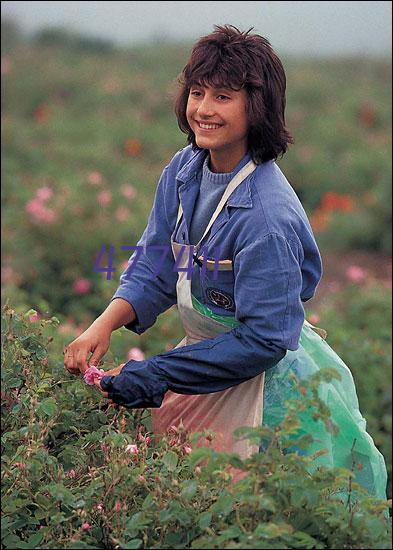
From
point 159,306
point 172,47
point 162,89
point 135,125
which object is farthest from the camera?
point 172,47

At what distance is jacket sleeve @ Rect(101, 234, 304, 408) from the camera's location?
1.96 m

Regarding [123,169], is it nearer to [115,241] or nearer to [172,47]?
[115,241]

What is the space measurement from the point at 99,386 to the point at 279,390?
357 millimetres

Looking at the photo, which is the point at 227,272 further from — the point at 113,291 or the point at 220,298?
the point at 113,291

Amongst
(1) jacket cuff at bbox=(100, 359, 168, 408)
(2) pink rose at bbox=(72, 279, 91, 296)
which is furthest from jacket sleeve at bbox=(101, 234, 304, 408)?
(2) pink rose at bbox=(72, 279, 91, 296)

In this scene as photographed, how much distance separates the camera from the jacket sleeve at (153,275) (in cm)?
228

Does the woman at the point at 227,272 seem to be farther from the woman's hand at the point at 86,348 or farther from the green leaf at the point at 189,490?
the green leaf at the point at 189,490

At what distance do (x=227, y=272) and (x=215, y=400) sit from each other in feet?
0.95

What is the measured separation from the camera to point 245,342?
6.53 ft

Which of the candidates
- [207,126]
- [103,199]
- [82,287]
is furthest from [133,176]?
[207,126]

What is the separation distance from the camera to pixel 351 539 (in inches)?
63.6

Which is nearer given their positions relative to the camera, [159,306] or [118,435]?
[118,435]

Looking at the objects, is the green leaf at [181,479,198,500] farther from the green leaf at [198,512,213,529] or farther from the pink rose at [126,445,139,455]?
the pink rose at [126,445,139,455]

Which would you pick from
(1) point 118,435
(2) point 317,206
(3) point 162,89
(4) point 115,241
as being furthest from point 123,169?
(1) point 118,435
